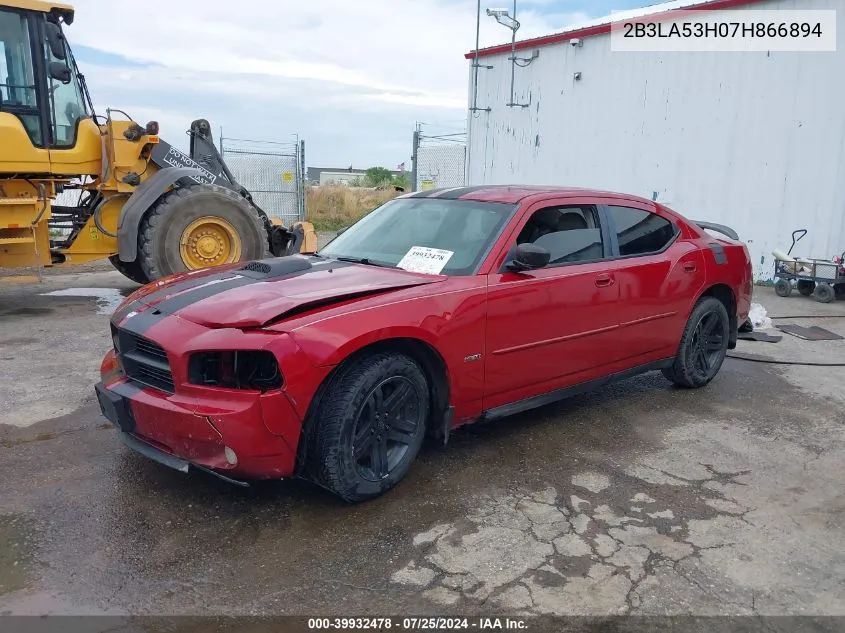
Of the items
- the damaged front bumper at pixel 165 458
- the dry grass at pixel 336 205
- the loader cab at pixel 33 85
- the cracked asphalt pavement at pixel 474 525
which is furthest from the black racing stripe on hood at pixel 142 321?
the dry grass at pixel 336 205

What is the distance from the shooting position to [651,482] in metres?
3.77

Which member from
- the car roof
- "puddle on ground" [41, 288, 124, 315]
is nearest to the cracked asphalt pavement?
the car roof

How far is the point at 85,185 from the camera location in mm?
8398

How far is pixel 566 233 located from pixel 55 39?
21.0 feet

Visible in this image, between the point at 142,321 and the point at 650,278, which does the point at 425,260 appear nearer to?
the point at 142,321

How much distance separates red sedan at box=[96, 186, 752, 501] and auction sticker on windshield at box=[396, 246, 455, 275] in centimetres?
1

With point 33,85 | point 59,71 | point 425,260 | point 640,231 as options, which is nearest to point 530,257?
point 425,260

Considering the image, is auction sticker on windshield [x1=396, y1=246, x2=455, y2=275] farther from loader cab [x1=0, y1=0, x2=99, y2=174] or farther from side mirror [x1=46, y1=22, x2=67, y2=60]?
side mirror [x1=46, y1=22, x2=67, y2=60]

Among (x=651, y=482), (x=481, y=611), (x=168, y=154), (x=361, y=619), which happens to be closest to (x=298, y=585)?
(x=361, y=619)

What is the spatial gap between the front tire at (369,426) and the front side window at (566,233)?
1225mm

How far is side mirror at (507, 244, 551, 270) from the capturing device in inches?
148

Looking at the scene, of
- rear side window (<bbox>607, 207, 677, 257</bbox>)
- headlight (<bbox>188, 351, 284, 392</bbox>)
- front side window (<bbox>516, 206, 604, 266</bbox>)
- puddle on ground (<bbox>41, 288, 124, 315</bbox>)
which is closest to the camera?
headlight (<bbox>188, 351, 284, 392</bbox>)

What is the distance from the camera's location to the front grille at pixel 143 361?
3.18 meters

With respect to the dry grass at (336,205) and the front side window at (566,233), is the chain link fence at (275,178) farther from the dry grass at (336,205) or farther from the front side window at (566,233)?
the front side window at (566,233)
